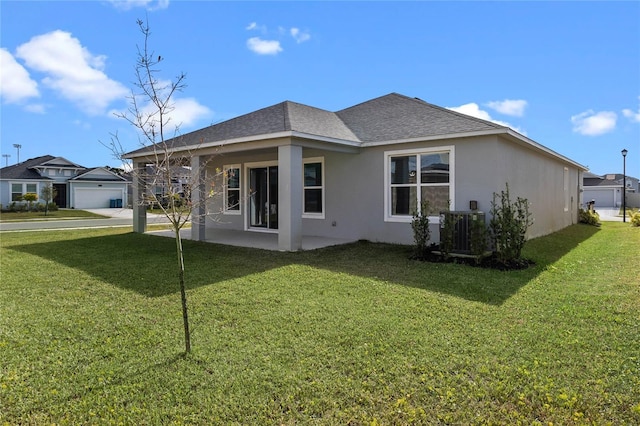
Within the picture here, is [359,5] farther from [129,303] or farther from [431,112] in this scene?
[129,303]

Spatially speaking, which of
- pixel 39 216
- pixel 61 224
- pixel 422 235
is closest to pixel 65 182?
pixel 39 216

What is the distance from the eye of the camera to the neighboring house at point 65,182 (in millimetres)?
33719

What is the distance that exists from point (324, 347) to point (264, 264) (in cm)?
427

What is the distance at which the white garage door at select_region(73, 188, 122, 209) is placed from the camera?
3656cm

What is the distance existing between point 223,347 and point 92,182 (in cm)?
3943

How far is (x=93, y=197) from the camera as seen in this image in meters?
37.6

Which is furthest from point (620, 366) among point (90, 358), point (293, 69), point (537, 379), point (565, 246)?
point (293, 69)

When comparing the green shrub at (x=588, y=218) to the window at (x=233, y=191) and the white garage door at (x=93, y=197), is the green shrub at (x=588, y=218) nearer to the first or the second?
the window at (x=233, y=191)

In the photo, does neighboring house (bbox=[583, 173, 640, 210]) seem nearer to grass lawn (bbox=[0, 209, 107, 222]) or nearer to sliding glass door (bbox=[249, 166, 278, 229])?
sliding glass door (bbox=[249, 166, 278, 229])

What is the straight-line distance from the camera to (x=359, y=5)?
10.8 m

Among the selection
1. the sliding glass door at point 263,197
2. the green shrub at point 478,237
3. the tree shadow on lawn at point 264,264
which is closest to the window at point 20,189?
the tree shadow on lawn at point 264,264

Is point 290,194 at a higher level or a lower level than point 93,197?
lower

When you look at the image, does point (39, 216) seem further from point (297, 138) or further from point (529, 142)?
point (529, 142)

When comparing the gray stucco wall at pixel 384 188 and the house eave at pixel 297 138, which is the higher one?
the house eave at pixel 297 138
